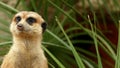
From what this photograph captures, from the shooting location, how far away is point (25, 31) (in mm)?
2078

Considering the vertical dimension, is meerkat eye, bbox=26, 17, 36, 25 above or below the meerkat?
above

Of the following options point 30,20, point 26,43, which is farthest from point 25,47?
point 30,20

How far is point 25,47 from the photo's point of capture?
6.86ft

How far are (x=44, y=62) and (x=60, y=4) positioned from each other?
1048 millimetres

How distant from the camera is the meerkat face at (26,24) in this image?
207 centimetres

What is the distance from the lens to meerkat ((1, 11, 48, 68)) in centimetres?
208

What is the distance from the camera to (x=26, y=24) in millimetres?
2096

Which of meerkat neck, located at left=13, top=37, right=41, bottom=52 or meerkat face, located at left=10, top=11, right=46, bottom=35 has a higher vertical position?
meerkat face, located at left=10, top=11, right=46, bottom=35

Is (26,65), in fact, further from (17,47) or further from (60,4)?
(60,4)

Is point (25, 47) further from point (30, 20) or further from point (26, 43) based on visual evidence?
point (30, 20)

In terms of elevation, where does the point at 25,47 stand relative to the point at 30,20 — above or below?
below

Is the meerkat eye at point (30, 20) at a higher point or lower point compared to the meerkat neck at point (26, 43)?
higher

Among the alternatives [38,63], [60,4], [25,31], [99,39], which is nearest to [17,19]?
[25,31]

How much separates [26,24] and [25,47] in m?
0.09
